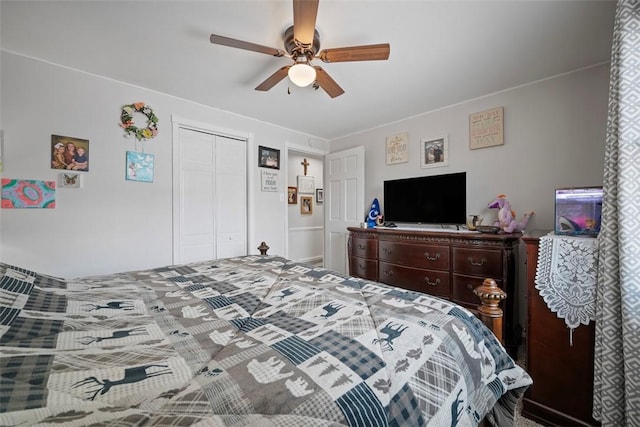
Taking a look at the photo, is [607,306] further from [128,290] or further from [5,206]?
[5,206]

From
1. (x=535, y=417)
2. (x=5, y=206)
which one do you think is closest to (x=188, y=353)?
(x=535, y=417)

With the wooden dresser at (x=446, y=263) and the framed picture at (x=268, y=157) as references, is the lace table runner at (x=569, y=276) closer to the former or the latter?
the wooden dresser at (x=446, y=263)

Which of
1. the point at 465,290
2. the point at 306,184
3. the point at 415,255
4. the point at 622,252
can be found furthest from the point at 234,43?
the point at 306,184

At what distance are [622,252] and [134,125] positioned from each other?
3683 millimetres

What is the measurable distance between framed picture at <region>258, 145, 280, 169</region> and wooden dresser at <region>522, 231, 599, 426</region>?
9.75 ft

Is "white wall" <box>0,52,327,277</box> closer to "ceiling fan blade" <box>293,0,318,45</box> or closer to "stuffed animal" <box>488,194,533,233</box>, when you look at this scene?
"ceiling fan blade" <box>293,0,318,45</box>

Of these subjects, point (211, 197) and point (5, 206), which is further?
point (211, 197)

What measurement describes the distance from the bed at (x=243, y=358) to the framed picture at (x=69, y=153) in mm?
1476

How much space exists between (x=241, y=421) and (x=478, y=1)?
2.19 metres

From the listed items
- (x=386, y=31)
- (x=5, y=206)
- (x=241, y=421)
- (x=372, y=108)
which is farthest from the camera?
(x=372, y=108)

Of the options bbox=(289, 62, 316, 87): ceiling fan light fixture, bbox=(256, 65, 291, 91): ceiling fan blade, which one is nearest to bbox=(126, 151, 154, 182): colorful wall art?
bbox=(256, 65, 291, 91): ceiling fan blade

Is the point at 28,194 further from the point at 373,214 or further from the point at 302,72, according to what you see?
the point at 373,214

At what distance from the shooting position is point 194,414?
1.60 ft

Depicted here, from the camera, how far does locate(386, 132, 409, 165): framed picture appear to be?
10.8ft
